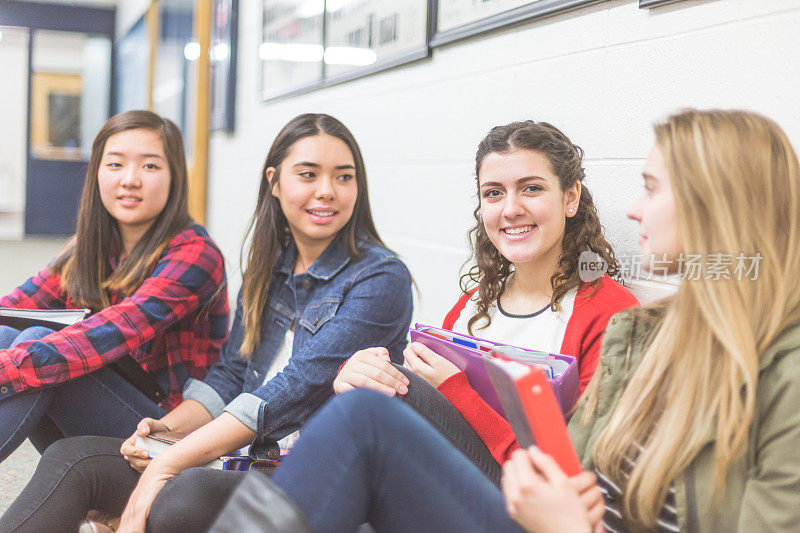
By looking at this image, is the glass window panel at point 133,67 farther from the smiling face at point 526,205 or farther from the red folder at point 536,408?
the red folder at point 536,408

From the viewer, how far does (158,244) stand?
1932 mm

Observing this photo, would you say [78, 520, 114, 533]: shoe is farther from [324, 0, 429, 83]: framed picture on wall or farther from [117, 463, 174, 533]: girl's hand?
[324, 0, 429, 83]: framed picture on wall

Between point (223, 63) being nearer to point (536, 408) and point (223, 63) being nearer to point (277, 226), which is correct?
point (277, 226)

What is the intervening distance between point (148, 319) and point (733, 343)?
4.41 ft

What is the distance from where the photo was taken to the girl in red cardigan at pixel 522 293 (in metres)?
1.29

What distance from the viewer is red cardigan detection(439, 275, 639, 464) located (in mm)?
1275

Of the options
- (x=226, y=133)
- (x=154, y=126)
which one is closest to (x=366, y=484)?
(x=154, y=126)

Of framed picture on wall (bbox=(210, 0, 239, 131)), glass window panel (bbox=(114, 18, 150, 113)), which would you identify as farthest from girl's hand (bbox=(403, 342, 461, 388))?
glass window panel (bbox=(114, 18, 150, 113))

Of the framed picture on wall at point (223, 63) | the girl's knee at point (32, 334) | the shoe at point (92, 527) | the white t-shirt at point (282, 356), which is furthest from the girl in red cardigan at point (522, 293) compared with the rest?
the framed picture on wall at point (223, 63)

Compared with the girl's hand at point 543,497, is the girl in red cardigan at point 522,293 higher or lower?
higher

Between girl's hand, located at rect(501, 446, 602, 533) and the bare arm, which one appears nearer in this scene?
girl's hand, located at rect(501, 446, 602, 533)

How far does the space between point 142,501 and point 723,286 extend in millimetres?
1071

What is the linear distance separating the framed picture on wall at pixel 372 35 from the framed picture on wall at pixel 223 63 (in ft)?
3.88

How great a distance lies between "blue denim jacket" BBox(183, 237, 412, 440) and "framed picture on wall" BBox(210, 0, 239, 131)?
226cm
